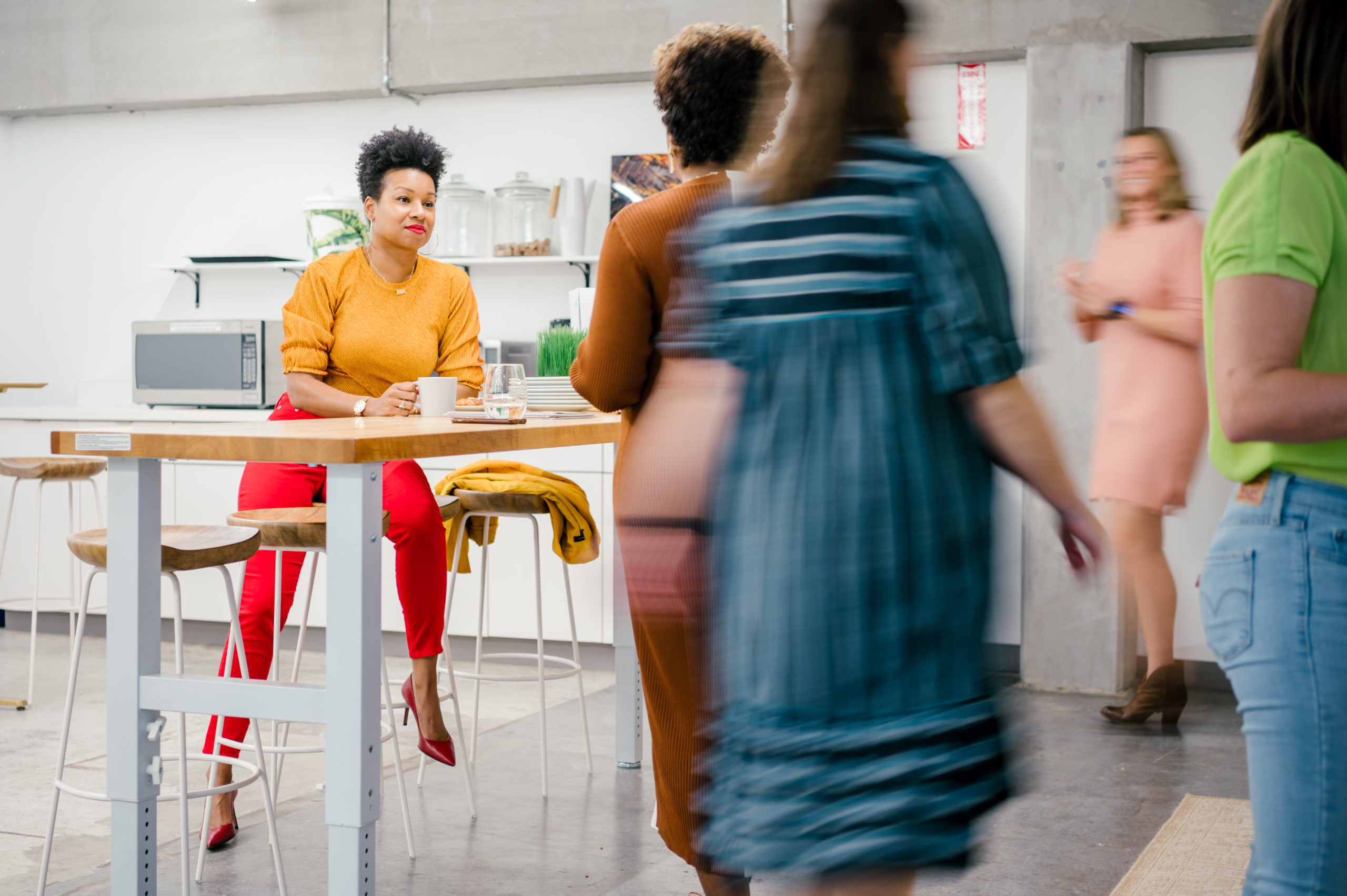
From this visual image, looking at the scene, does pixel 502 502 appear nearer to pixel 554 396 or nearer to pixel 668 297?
pixel 554 396

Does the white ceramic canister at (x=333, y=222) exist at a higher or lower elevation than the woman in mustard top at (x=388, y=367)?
higher

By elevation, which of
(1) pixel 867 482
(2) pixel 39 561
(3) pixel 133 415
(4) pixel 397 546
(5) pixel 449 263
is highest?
(5) pixel 449 263

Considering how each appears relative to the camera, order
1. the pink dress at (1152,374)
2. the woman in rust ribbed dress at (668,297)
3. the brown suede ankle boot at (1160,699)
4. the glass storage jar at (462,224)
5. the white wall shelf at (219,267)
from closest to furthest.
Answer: the woman in rust ribbed dress at (668,297) → the pink dress at (1152,374) → the brown suede ankle boot at (1160,699) → the glass storage jar at (462,224) → the white wall shelf at (219,267)

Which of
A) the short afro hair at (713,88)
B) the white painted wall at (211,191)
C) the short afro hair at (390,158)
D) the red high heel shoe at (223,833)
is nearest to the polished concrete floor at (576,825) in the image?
the red high heel shoe at (223,833)

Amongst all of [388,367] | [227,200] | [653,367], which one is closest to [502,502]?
[388,367]

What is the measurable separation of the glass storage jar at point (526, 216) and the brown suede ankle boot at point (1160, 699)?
272 cm

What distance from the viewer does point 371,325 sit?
3.04 m

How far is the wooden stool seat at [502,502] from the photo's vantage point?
3158 mm

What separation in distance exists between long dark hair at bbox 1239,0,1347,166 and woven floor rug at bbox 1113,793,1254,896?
5.65 ft

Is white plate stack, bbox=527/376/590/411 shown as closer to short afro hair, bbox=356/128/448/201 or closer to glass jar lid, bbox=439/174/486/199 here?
short afro hair, bbox=356/128/448/201

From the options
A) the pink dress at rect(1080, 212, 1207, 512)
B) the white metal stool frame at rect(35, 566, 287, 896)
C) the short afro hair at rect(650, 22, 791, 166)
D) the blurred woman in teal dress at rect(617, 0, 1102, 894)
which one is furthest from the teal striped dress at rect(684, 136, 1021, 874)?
the pink dress at rect(1080, 212, 1207, 512)

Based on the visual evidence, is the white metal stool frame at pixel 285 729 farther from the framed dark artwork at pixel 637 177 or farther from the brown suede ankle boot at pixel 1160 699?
the framed dark artwork at pixel 637 177

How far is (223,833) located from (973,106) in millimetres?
3442

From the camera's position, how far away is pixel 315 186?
217 inches
